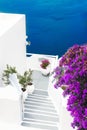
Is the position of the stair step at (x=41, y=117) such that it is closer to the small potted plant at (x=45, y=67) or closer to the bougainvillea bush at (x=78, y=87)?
the bougainvillea bush at (x=78, y=87)

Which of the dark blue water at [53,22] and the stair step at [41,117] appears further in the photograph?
the dark blue water at [53,22]

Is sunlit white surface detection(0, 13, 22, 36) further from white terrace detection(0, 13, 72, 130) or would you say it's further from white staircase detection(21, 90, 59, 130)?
white staircase detection(21, 90, 59, 130)

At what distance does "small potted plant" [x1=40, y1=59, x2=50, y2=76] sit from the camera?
18.7 m

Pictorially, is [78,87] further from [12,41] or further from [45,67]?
[45,67]

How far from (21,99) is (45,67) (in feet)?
27.6

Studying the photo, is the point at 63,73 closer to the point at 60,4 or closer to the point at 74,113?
the point at 74,113

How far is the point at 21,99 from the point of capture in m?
10.8

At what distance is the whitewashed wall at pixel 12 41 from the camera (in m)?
12.3

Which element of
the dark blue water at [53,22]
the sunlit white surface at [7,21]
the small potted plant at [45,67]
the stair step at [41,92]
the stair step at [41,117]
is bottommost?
the stair step at [41,117]

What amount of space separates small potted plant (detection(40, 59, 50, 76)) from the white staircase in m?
3.39

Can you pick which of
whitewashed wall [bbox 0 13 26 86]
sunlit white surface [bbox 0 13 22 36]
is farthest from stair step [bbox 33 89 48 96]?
sunlit white surface [bbox 0 13 22 36]

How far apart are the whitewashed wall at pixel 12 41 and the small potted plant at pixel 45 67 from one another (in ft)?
7.14

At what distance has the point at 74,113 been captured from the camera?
5.75 m

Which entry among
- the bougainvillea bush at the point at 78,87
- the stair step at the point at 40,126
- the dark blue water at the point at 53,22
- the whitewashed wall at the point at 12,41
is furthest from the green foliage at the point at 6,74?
the dark blue water at the point at 53,22
